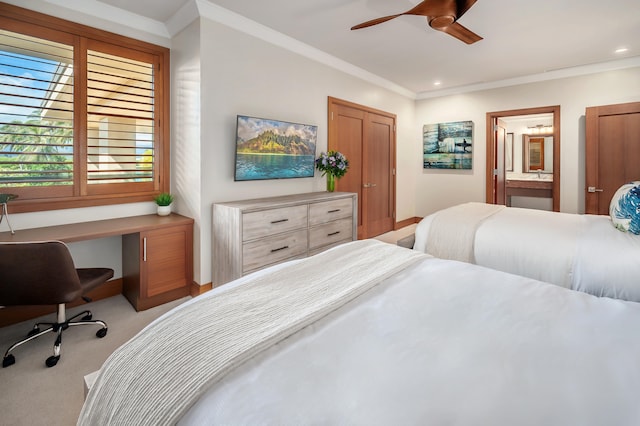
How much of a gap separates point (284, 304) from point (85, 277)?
209 cm

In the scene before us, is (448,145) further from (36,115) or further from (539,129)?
(36,115)

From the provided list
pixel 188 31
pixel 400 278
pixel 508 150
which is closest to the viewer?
pixel 400 278

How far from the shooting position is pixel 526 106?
5.17m

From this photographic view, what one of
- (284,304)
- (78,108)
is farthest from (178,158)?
(284,304)

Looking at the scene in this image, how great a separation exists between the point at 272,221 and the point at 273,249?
274mm

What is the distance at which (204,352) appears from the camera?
0.89 meters

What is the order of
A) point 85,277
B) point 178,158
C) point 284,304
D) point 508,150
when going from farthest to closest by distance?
point 508,150, point 178,158, point 85,277, point 284,304

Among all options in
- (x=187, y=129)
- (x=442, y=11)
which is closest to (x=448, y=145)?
(x=442, y=11)

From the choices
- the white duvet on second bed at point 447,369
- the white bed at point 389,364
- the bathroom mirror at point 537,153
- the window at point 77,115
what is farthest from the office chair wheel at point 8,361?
the bathroom mirror at point 537,153

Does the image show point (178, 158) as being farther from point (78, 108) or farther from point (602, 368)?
point (602, 368)

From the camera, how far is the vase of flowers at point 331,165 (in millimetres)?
4121

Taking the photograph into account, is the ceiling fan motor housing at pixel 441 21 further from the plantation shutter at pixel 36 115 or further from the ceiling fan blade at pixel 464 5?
the plantation shutter at pixel 36 115

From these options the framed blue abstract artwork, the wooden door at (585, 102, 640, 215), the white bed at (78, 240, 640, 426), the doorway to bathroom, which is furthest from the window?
the wooden door at (585, 102, 640, 215)

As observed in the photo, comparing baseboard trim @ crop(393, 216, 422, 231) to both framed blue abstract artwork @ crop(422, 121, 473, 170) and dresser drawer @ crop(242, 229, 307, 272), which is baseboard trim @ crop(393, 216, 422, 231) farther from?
dresser drawer @ crop(242, 229, 307, 272)
